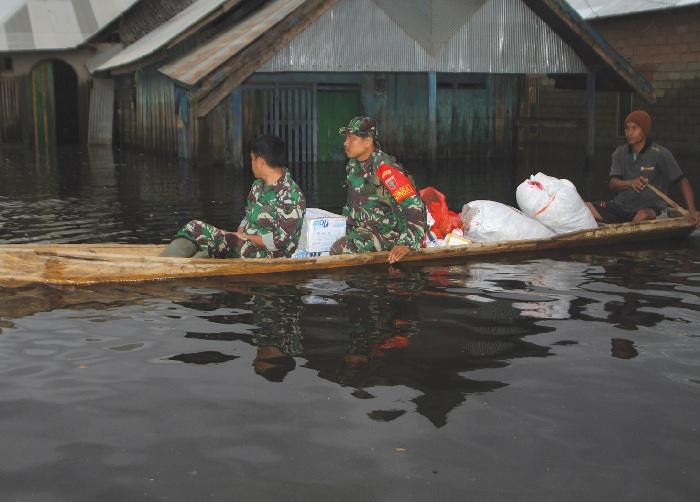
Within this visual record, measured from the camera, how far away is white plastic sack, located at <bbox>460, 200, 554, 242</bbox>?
8852 mm

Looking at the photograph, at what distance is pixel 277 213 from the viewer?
285 inches

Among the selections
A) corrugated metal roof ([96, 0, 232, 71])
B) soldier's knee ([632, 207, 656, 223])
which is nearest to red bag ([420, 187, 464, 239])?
soldier's knee ([632, 207, 656, 223])

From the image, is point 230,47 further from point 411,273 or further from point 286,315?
point 286,315

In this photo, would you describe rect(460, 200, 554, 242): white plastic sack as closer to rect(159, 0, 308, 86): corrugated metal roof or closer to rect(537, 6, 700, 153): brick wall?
rect(159, 0, 308, 86): corrugated metal roof

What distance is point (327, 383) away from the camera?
193 inches

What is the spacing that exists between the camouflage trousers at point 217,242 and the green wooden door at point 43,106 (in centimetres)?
2214

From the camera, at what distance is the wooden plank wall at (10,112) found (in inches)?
1105

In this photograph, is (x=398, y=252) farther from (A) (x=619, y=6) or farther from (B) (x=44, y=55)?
(B) (x=44, y=55)

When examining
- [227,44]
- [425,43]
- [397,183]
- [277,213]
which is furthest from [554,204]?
[425,43]

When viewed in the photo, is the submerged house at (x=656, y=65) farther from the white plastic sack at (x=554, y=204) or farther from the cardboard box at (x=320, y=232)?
the cardboard box at (x=320, y=232)

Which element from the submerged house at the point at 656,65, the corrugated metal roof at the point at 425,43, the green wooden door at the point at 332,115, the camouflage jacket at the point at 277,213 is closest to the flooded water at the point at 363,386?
the camouflage jacket at the point at 277,213

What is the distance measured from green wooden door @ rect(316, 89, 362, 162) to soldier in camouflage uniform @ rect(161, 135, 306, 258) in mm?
13905

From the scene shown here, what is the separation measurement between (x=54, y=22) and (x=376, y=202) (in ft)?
77.0

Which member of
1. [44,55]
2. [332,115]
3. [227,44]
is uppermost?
[44,55]
